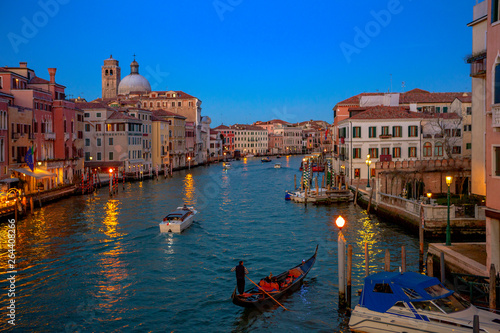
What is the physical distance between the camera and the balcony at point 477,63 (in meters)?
15.6

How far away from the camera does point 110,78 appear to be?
326 ft

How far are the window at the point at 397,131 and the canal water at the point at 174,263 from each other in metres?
8.58

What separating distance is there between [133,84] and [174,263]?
267 ft

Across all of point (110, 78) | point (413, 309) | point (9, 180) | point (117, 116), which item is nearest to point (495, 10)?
point (413, 309)

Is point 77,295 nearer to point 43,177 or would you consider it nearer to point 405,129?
point 43,177

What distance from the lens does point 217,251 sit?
18.9 m

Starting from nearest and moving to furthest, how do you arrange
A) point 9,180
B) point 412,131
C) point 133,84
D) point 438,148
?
point 9,180, point 412,131, point 438,148, point 133,84

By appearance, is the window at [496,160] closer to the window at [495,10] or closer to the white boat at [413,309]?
the window at [495,10]

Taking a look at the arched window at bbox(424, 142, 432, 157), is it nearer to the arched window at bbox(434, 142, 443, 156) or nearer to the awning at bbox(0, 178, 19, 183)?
the arched window at bbox(434, 142, 443, 156)

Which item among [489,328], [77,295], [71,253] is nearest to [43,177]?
[71,253]

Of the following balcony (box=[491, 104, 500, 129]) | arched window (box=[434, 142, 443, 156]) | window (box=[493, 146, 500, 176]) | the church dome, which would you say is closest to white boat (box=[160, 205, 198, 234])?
window (box=[493, 146, 500, 176])

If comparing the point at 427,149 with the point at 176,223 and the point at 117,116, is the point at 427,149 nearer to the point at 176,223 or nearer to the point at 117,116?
the point at 176,223

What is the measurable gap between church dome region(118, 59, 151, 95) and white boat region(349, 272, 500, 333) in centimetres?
8622

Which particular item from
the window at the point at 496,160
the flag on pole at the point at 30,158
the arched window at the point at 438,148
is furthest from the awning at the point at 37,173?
the arched window at the point at 438,148
